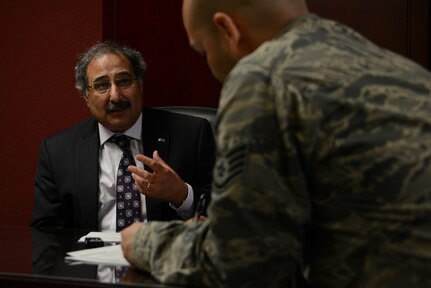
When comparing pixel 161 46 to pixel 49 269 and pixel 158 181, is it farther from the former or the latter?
pixel 49 269

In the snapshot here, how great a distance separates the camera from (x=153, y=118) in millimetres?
2764

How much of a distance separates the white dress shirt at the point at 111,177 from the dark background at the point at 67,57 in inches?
44.7

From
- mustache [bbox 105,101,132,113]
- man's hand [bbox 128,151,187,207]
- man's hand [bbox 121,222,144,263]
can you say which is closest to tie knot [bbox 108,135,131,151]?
mustache [bbox 105,101,132,113]

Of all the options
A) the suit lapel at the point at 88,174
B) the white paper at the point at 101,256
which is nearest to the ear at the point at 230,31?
the white paper at the point at 101,256

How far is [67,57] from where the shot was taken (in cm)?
394

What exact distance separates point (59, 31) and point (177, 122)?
1543 mm

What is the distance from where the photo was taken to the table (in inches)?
49.6

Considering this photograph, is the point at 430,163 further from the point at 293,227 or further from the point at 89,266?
the point at 89,266

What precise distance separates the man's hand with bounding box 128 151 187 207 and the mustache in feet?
Result: 1.58

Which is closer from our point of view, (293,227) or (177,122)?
(293,227)

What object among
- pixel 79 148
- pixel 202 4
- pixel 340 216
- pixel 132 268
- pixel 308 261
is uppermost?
pixel 202 4

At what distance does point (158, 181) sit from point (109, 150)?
1.60 ft

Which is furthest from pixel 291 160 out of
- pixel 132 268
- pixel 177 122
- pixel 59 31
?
pixel 59 31

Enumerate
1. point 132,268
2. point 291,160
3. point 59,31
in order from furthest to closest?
point 59,31
point 132,268
point 291,160
